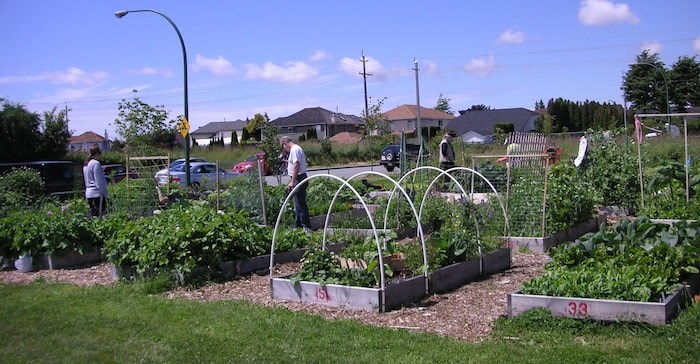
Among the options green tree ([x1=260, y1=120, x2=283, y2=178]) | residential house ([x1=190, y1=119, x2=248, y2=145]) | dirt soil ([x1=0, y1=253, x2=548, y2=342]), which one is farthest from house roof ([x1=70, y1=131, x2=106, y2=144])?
dirt soil ([x1=0, y1=253, x2=548, y2=342])

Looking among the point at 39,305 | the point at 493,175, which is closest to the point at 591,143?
the point at 493,175

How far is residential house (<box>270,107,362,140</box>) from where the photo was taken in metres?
88.0

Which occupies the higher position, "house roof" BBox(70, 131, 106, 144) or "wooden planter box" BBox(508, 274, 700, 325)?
"house roof" BBox(70, 131, 106, 144)

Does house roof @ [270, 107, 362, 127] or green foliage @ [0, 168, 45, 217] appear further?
house roof @ [270, 107, 362, 127]

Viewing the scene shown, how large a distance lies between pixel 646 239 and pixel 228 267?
493 cm

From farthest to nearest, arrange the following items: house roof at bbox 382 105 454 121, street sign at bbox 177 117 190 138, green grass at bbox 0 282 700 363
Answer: house roof at bbox 382 105 454 121 → street sign at bbox 177 117 190 138 → green grass at bbox 0 282 700 363

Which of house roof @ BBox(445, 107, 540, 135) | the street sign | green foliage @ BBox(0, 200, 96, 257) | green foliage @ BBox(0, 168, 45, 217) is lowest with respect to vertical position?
green foliage @ BBox(0, 200, 96, 257)

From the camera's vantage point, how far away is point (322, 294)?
7270 millimetres

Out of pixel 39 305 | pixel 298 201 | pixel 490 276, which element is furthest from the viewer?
pixel 298 201

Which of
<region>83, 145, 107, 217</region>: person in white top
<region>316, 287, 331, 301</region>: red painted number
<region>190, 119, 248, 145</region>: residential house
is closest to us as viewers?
<region>316, 287, 331, 301</region>: red painted number

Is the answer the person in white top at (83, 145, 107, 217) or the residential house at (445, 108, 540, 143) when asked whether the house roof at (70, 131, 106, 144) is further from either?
the person in white top at (83, 145, 107, 217)

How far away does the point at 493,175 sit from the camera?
13.9 meters

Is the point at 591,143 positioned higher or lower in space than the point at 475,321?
higher

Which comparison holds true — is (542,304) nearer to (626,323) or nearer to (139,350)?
(626,323)
